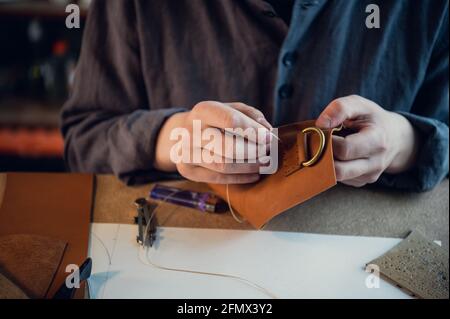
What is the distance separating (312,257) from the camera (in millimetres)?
384

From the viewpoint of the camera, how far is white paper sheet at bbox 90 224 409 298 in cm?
35

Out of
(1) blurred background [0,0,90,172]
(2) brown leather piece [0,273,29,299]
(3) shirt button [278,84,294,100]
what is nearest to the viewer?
(2) brown leather piece [0,273,29,299]

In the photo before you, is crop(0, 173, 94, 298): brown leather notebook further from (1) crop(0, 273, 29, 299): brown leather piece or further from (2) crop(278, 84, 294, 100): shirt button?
(2) crop(278, 84, 294, 100): shirt button

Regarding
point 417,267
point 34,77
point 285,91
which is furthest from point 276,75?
point 34,77

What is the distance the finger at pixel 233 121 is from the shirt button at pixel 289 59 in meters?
0.10

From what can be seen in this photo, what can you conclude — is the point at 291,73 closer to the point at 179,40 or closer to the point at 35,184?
the point at 179,40

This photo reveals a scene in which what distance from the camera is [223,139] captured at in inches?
12.8

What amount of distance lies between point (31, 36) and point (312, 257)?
0.93 meters

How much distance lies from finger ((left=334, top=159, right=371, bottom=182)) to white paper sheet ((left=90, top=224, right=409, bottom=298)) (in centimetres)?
8

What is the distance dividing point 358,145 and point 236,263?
16 cm

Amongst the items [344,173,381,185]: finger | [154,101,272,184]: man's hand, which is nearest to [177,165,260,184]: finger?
[154,101,272,184]: man's hand

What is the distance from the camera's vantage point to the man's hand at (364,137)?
33 centimetres

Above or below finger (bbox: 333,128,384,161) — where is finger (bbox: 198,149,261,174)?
below
